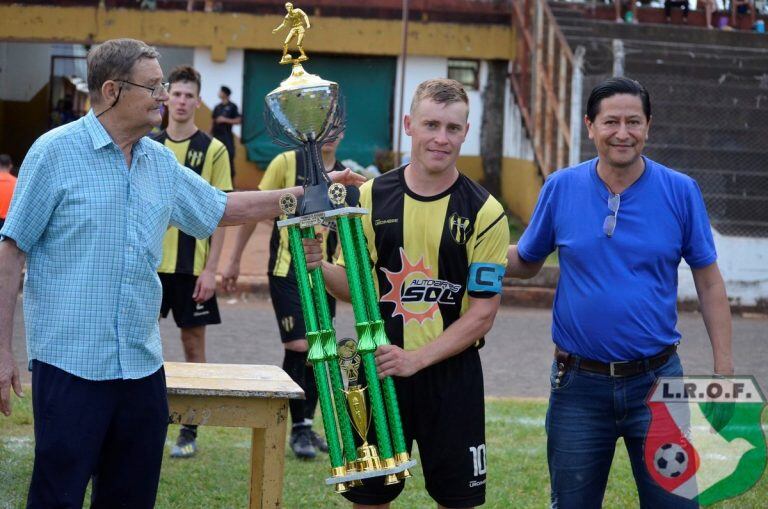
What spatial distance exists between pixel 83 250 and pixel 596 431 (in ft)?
6.58

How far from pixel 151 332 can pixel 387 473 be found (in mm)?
996

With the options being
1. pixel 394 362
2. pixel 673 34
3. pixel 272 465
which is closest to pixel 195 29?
pixel 673 34

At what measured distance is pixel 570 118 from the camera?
16719 millimetres

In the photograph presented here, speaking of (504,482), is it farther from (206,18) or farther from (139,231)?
(206,18)

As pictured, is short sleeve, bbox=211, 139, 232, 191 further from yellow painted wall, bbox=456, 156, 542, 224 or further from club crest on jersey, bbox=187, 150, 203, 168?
yellow painted wall, bbox=456, 156, 542, 224

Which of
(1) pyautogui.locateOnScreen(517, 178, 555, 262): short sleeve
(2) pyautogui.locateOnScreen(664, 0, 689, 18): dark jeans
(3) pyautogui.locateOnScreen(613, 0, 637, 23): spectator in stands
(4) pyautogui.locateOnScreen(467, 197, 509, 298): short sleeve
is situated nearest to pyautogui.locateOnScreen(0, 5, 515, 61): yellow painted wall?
(3) pyautogui.locateOnScreen(613, 0, 637, 23): spectator in stands

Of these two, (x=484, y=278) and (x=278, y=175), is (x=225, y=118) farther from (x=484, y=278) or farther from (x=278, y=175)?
(x=484, y=278)

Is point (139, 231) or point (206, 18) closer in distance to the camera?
point (139, 231)

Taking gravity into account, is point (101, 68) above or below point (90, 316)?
above

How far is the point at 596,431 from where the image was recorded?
4.32 m

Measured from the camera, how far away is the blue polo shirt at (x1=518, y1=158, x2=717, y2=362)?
4.26 m

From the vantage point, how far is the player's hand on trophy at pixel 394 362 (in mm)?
4055

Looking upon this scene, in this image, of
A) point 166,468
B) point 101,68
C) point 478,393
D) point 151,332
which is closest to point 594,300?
point 478,393

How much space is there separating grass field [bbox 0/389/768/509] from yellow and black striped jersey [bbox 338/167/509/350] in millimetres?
2158
